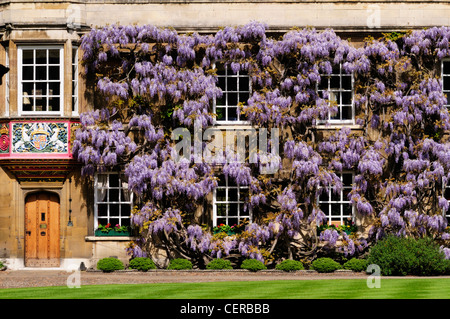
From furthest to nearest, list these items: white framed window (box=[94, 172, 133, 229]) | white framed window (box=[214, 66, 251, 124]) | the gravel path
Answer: white framed window (box=[214, 66, 251, 124])
white framed window (box=[94, 172, 133, 229])
the gravel path

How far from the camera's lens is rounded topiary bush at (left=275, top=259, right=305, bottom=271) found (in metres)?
21.1

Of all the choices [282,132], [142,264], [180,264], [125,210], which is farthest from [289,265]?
[125,210]

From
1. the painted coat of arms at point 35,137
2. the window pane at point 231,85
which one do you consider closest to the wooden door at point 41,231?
the painted coat of arms at point 35,137

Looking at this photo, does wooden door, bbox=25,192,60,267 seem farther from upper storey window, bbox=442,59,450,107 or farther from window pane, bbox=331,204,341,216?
upper storey window, bbox=442,59,450,107

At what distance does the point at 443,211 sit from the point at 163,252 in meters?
7.98

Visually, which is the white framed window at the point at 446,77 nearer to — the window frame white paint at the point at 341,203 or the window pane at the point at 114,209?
the window frame white paint at the point at 341,203

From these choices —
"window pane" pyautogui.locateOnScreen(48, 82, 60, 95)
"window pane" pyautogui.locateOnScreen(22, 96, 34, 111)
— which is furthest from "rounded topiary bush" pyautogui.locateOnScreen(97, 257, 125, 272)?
"window pane" pyautogui.locateOnScreen(48, 82, 60, 95)

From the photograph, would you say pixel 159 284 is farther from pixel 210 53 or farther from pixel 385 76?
pixel 385 76

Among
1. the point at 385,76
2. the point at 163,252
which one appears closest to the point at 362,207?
the point at 385,76

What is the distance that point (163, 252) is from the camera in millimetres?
22141

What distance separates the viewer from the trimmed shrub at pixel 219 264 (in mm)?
21250

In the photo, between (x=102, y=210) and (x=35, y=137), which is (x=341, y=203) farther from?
(x=35, y=137)

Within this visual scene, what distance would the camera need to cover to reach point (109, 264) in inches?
832

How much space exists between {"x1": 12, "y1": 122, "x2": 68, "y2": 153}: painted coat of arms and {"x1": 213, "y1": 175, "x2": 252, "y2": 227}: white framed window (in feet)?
15.5
